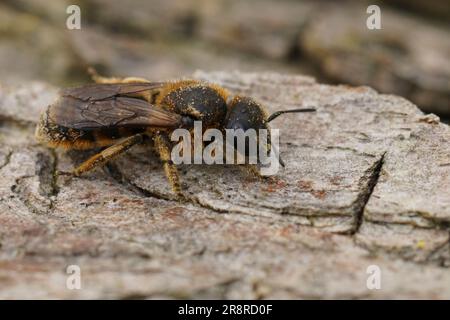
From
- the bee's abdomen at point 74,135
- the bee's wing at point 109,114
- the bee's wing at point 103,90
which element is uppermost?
the bee's wing at point 103,90

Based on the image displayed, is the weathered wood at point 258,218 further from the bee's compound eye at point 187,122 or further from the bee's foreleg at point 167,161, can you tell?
the bee's compound eye at point 187,122

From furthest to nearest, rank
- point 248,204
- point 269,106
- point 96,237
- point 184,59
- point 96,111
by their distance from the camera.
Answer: point 184,59
point 269,106
point 96,111
point 248,204
point 96,237

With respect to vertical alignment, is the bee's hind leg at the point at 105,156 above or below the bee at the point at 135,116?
below

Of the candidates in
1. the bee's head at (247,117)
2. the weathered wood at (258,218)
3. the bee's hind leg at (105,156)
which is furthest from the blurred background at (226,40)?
the bee's head at (247,117)

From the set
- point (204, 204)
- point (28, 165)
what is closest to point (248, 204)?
point (204, 204)

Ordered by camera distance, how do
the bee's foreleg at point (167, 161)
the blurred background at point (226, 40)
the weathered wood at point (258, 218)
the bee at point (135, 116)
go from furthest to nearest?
the blurred background at point (226, 40) < the bee at point (135, 116) < the bee's foreleg at point (167, 161) < the weathered wood at point (258, 218)

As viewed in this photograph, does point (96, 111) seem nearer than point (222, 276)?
No

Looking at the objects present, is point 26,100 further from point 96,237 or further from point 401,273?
point 401,273

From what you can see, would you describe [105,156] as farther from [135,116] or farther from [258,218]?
[258,218]
